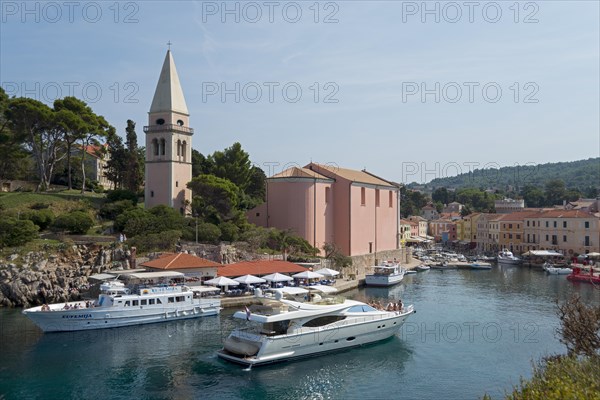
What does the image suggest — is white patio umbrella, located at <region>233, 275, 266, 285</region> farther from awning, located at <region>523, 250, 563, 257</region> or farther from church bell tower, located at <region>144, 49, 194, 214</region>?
awning, located at <region>523, 250, 563, 257</region>

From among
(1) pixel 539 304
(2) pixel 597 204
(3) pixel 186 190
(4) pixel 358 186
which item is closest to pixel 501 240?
(2) pixel 597 204

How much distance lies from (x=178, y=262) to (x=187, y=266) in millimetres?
569

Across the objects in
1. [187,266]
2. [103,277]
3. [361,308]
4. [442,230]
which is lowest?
[361,308]

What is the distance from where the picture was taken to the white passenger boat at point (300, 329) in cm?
1959

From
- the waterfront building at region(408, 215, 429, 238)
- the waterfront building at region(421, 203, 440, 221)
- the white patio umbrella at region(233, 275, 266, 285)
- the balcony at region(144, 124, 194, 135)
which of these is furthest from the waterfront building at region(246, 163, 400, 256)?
the waterfront building at region(421, 203, 440, 221)

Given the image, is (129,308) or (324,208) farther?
(324,208)

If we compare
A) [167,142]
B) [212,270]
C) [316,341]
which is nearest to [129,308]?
[212,270]

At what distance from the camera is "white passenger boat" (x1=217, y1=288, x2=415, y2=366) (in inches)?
771

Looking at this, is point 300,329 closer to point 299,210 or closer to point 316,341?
point 316,341

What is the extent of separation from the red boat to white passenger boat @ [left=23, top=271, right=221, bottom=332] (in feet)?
96.3

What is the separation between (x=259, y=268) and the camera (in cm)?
3347

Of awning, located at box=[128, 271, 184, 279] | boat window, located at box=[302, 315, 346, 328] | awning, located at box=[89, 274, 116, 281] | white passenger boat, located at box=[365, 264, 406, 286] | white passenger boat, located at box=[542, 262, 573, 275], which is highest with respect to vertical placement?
awning, located at box=[128, 271, 184, 279]

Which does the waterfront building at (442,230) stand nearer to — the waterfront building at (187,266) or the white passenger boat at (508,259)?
the white passenger boat at (508,259)

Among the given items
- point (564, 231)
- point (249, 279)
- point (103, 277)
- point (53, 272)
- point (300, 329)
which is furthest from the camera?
point (564, 231)
